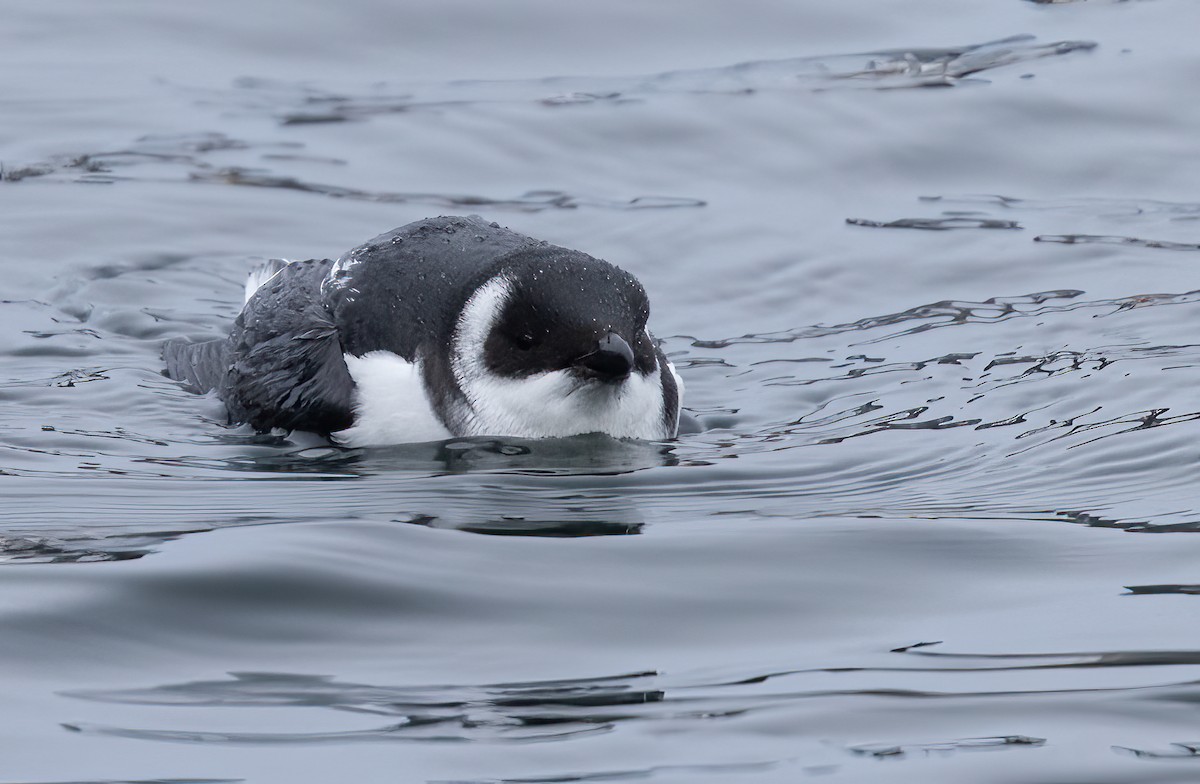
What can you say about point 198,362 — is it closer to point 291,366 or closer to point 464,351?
point 291,366

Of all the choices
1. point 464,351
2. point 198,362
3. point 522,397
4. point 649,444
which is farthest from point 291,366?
point 649,444

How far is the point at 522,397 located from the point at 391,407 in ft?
1.80

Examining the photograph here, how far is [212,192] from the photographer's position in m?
12.6

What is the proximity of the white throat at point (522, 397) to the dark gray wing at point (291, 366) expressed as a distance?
0.53 meters

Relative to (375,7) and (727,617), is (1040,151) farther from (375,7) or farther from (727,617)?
(727,617)

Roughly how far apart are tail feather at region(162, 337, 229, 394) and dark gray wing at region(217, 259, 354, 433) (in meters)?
0.21

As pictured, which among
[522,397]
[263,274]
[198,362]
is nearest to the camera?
[522,397]

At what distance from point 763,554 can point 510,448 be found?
5.94 ft

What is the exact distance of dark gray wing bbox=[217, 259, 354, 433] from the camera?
7363 millimetres

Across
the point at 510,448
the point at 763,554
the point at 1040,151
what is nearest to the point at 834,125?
the point at 1040,151

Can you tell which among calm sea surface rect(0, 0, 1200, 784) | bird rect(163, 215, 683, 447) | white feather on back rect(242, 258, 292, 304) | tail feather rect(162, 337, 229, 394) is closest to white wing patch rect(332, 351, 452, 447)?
bird rect(163, 215, 683, 447)

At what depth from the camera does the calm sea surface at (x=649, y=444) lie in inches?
158

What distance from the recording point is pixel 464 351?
23.4 ft

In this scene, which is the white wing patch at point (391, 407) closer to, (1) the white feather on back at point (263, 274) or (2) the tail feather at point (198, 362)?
(2) the tail feather at point (198, 362)
